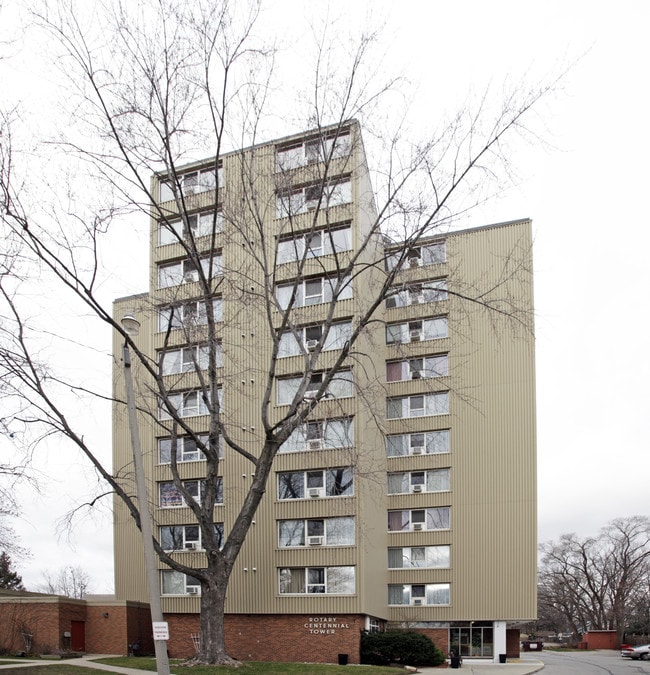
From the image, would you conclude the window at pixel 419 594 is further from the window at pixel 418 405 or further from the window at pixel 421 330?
the window at pixel 421 330

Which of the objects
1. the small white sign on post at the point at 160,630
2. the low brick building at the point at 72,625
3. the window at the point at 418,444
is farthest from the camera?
the window at the point at 418,444

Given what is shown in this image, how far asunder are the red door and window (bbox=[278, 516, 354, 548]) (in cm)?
847

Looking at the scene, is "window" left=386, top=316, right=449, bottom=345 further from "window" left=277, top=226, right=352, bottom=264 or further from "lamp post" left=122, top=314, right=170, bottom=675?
"lamp post" left=122, top=314, right=170, bottom=675

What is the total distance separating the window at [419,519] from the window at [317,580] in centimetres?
575

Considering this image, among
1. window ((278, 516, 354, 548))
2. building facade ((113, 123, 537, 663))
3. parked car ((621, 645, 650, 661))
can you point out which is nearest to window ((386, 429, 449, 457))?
building facade ((113, 123, 537, 663))

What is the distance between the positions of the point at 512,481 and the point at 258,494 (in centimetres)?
1545

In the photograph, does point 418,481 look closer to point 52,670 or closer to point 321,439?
point 321,439

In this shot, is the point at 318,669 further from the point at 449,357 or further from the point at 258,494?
the point at 449,357

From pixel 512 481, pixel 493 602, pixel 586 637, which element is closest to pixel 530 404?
pixel 512 481

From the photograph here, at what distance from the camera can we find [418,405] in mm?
34594

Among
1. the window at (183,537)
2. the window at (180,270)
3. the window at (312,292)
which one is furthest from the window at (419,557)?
the window at (180,270)

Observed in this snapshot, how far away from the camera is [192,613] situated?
3000 cm

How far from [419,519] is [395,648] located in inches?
284

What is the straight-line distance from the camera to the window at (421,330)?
34531 millimetres
